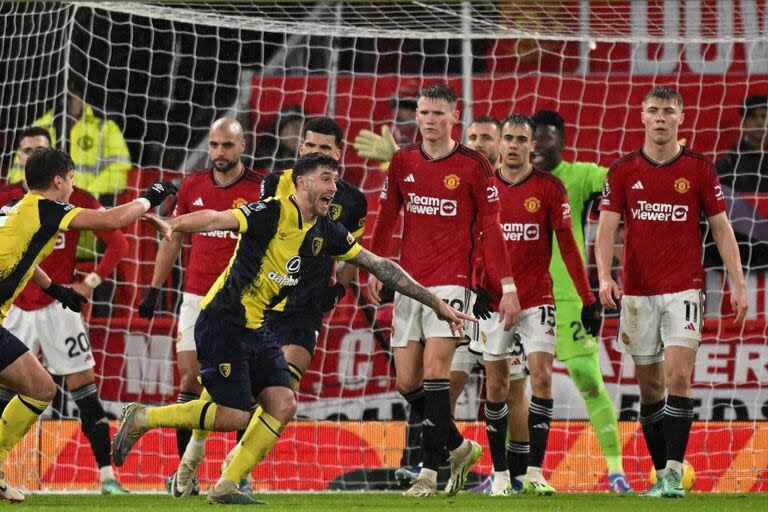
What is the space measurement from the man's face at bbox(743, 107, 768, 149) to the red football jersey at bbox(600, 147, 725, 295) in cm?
375

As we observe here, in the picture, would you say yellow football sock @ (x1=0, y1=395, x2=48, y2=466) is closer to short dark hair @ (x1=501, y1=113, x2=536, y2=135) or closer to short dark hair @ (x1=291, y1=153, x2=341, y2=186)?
short dark hair @ (x1=291, y1=153, x2=341, y2=186)

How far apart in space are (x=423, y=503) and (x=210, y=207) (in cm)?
245

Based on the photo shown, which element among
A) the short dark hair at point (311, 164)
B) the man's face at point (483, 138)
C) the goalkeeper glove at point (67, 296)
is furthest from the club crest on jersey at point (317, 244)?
the man's face at point (483, 138)

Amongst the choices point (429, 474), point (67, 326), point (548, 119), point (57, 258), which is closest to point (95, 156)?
point (57, 258)

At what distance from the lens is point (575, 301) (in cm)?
893

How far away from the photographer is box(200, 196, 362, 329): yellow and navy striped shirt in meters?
7.02

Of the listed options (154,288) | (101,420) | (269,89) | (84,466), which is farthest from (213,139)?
(269,89)

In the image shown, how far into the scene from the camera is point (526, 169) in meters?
8.69

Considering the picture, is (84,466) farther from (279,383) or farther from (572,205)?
(572,205)

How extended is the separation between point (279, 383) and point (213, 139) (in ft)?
6.97

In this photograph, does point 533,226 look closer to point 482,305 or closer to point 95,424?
point 482,305

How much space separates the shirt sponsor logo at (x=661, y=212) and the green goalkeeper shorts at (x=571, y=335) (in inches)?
40.6

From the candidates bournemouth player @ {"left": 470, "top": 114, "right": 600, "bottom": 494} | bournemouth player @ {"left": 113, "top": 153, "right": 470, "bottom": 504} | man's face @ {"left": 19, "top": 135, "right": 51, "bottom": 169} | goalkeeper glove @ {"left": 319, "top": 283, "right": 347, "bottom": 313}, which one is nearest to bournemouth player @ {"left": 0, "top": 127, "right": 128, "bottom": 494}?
man's face @ {"left": 19, "top": 135, "right": 51, "bottom": 169}

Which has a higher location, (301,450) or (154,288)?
(154,288)
